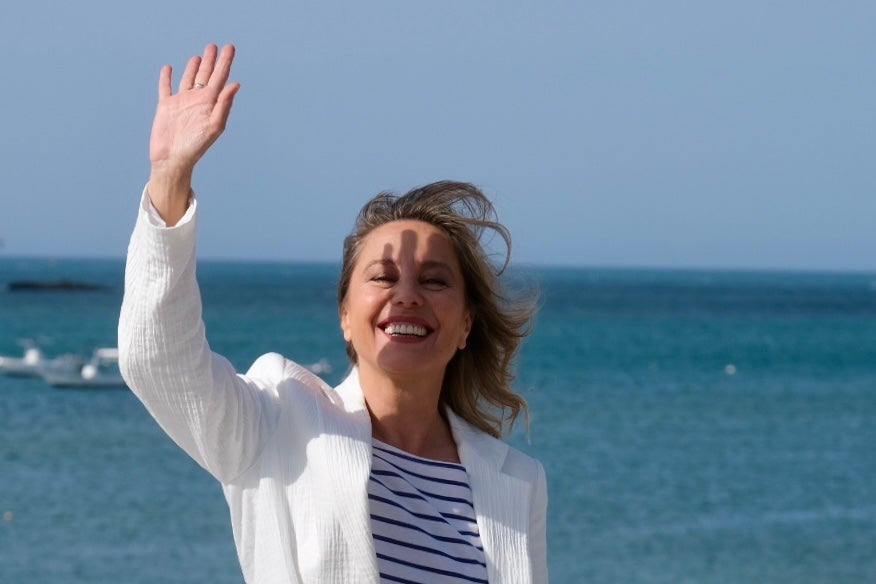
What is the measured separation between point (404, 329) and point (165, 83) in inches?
26.8

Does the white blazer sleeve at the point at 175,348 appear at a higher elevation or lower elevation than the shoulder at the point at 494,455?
higher

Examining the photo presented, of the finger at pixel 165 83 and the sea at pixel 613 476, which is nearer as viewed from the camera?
the finger at pixel 165 83

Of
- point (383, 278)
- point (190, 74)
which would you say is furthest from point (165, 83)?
point (383, 278)

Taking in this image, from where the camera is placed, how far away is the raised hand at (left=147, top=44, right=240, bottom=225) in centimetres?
241

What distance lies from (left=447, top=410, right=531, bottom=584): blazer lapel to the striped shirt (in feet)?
0.07

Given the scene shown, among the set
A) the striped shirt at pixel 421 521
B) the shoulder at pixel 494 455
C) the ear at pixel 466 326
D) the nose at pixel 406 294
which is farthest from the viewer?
the ear at pixel 466 326

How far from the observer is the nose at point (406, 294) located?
111 inches

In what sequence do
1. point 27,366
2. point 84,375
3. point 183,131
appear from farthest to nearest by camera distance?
point 27,366 → point 84,375 → point 183,131

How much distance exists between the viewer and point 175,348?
7.98 ft

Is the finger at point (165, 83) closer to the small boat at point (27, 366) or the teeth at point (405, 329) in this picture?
the teeth at point (405, 329)

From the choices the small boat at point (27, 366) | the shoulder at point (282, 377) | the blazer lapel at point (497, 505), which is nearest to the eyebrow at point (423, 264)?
the shoulder at point (282, 377)

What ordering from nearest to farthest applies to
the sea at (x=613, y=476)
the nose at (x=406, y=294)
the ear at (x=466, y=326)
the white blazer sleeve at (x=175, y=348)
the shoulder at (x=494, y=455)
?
1. the white blazer sleeve at (x=175, y=348)
2. the nose at (x=406, y=294)
3. the shoulder at (x=494, y=455)
4. the ear at (x=466, y=326)
5. the sea at (x=613, y=476)

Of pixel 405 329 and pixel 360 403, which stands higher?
pixel 405 329

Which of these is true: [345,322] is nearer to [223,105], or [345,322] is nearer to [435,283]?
[435,283]
